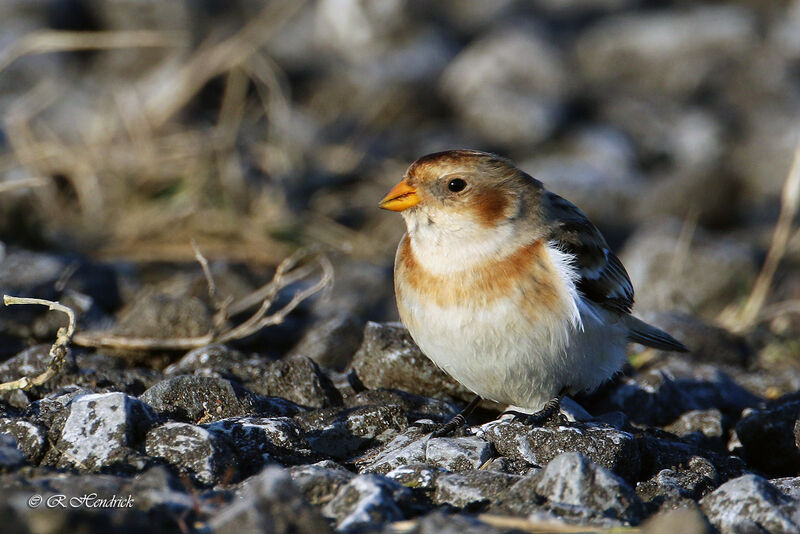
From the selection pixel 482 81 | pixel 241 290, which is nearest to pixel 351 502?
pixel 241 290

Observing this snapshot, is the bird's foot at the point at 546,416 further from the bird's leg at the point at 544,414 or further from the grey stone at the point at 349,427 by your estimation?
the grey stone at the point at 349,427

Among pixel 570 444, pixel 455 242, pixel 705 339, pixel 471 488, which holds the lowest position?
pixel 705 339

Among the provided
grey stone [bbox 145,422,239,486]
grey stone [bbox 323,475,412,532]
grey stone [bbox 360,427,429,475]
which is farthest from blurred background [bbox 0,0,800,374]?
grey stone [bbox 323,475,412,532]

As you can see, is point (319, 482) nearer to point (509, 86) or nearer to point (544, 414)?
point (544, 414)

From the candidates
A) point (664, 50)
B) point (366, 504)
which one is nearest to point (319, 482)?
point (366, 504)

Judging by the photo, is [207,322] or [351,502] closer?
[351,502]

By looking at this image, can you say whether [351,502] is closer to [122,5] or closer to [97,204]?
[97,204]
